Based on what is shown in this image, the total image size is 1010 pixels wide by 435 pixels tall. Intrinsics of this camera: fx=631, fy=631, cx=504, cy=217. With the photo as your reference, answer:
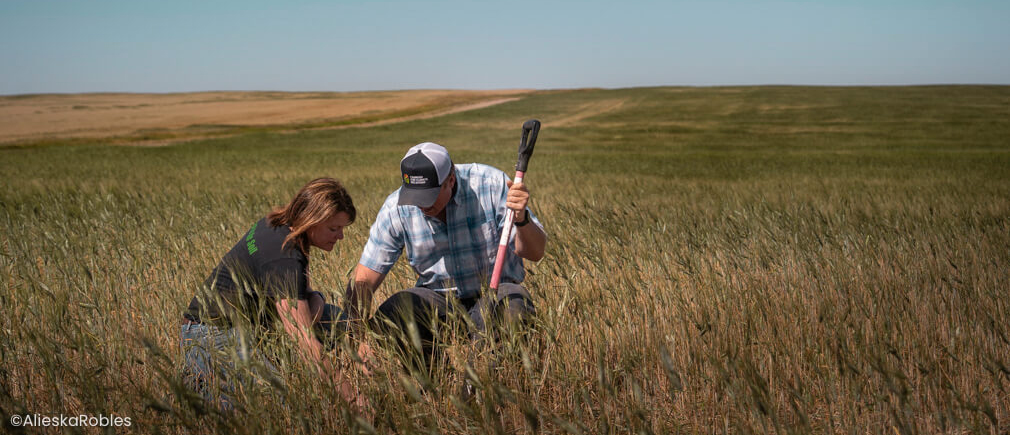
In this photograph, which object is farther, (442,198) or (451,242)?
(451,242)

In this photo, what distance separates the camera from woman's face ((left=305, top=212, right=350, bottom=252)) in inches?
108

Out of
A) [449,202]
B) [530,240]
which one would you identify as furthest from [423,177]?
[530,240]

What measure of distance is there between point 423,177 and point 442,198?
0.58ft

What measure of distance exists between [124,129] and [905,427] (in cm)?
4447

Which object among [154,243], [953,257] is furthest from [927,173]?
[154,243]

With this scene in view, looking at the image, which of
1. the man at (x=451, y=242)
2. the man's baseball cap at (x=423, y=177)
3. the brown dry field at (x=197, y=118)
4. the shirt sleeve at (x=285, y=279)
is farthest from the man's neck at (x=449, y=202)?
the brown dry field at (x=197, y=118)

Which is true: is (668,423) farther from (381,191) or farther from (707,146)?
(707,146)

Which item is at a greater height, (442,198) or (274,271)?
(442,198)

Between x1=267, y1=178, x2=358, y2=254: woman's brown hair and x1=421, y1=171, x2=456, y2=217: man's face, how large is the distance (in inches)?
15.1

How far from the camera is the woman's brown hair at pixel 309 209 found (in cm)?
268

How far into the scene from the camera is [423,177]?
9.16 ft

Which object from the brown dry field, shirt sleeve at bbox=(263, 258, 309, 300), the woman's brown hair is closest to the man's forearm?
the woman's brown hair

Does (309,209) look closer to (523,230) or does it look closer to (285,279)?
(285,279)

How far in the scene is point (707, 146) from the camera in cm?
2392
